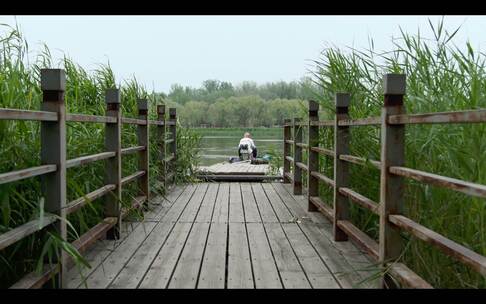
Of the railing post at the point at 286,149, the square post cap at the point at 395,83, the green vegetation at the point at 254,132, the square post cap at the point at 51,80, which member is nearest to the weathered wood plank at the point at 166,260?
the square post cap at the point at 51,80

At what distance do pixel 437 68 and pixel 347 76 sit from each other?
1144 millimetres

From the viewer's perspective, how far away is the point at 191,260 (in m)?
3.18

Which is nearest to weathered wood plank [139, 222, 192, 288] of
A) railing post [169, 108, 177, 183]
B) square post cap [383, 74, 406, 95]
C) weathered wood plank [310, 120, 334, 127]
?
weathered wood plank [310, 120, 334, 127]

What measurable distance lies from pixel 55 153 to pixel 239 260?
1296 millimetres

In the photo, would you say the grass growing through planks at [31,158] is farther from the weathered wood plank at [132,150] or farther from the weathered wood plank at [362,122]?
the weathered wood plank at [362,122]

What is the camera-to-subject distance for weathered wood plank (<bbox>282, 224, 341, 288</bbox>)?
8.96ft

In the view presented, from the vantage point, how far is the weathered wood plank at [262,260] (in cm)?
273

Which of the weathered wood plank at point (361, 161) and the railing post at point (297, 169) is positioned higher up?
the weathered wood plank at point (361, 161)

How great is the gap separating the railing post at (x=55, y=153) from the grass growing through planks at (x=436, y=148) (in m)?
1.65

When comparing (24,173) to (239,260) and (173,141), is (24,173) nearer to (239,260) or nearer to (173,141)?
(239,260)

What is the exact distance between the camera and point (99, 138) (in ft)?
12.8

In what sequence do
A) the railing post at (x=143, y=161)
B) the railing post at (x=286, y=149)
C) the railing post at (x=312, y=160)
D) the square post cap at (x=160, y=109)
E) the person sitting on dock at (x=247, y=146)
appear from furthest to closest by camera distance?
the person sitting on dock at (x=247, y=146), the railing post at (x=286, y=149), the square post cap at (x=160, y=109), the railing post at (x=143, y=161), the railing post at (x=312, y=160)

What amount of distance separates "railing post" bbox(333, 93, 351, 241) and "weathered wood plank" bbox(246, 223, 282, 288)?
0.55 m

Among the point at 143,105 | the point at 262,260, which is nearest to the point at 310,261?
the point at 262,260
